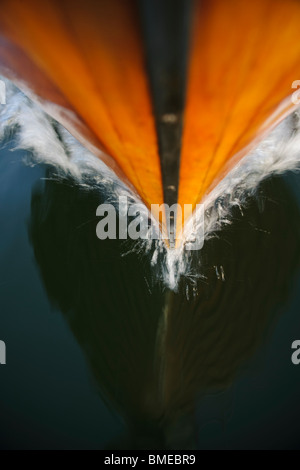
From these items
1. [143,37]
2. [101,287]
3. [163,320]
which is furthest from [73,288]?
[143,37]

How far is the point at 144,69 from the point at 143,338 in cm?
136

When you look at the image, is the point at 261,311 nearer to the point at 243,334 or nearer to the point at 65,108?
the point at 243,334

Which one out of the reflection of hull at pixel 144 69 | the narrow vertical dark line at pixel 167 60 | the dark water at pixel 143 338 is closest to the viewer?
the narrow vertical dark line at pixel 167 60

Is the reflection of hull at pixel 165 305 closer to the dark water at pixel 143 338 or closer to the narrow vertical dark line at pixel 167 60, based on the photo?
the dark water at pixel 143 338

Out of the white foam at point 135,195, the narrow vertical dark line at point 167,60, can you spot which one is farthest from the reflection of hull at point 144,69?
the white foam at point 135,195

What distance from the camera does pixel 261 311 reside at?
185 cm

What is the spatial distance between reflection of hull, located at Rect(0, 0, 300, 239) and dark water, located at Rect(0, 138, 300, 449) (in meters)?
0.73

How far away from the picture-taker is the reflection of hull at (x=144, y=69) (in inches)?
32.1

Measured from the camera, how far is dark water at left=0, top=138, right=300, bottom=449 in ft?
5.36

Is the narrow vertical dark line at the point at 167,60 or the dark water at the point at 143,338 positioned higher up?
the narrow vertical dark line at the point at 167,60

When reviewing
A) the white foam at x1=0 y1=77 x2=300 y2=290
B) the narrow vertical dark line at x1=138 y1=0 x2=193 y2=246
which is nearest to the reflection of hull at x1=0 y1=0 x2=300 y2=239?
the narrow vertical dark line at x1=138 y1=0 x2=193 y2=246

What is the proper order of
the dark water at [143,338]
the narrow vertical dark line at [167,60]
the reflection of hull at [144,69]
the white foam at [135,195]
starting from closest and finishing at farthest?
the narrow vertical dark line at [167,60]
the reflection of hull at [144,69]
the dark water at [143,338]
the white foam at [135,195]

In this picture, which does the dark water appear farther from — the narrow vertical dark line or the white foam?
the narrow vertical dark line

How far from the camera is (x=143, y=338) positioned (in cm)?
182
